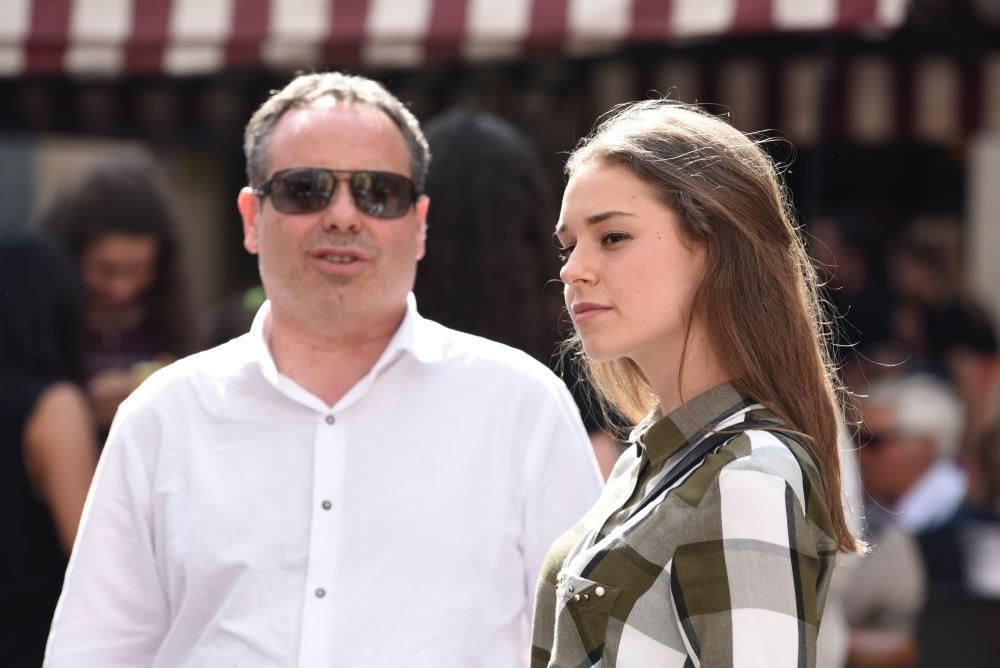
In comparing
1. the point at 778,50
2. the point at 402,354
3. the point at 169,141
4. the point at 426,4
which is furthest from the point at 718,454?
the point at 169,141

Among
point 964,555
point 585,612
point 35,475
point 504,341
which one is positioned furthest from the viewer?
point 964,555

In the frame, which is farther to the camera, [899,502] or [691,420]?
[899,502]

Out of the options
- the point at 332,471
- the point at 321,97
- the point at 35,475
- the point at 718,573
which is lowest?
the point at 35,475

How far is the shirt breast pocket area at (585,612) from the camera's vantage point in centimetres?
182

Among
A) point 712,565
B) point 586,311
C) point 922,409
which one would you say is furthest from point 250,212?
point 922,409

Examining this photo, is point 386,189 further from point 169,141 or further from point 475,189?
point 169,141

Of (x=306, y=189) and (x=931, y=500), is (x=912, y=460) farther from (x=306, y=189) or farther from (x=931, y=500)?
(x=306, y=189)

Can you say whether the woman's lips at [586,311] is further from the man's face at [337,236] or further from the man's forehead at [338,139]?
the man's forehead at [338,139]

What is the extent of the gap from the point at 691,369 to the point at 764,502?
0.96ft

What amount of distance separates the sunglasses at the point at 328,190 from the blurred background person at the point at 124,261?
2.22m

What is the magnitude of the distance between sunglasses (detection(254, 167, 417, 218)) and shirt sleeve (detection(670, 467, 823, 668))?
1038mm

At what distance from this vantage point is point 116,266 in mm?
4742

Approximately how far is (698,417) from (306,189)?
98 centimetres

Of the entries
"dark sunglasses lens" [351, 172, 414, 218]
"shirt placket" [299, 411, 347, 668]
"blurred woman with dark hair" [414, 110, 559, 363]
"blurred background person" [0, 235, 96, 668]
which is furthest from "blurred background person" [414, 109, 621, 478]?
"blurred background person" [0, 235, 96, 668]
